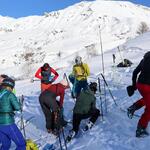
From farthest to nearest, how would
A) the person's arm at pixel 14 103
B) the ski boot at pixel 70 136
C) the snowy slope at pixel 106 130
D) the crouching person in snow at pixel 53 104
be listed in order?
the crouching person in snow at pixel 53 104
the ski boot at pixel 70 136
the snowy slope at pixel 106 130
the person's arm at pixel 14 103

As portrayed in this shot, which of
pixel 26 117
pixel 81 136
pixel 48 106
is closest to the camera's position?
pixel 81 136

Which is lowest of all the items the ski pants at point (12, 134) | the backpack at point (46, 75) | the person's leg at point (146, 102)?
the ski pants at point (12, 134)

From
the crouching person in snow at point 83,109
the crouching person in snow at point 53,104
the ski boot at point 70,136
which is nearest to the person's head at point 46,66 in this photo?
the crouching person in snow at point 53,104

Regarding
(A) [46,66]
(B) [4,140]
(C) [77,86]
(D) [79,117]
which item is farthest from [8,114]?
(C) [77,86]

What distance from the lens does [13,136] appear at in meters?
7.61

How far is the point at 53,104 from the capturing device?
10211mm

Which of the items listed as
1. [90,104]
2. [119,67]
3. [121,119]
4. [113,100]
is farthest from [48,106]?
[119,67]

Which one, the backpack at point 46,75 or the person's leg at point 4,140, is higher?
the backpack at point 46,75

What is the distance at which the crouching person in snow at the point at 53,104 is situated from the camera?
33.3ft

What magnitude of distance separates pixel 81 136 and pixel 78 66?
320 cm

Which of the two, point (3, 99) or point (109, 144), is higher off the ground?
point (3, 99)

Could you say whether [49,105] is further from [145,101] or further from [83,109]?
[145,101]

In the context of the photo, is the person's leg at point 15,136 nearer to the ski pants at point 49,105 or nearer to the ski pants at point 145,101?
the ski pants at point 145,101

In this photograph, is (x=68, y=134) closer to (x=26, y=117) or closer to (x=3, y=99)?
(x=3, y=99)
